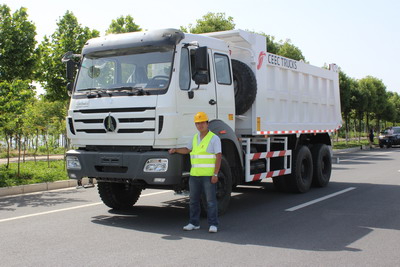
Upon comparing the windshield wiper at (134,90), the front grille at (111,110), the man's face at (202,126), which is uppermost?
the windshield wiper at (134,90)

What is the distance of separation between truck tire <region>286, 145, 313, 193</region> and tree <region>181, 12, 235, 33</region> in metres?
12.7

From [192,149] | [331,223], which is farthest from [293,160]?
[192,149]

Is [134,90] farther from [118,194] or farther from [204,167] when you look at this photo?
[118,194]

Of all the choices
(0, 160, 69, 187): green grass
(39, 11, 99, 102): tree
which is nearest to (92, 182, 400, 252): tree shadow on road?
(0, 160, 69, 187): green grass

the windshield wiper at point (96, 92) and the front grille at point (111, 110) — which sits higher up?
the windshield wiper at point (96, 92)

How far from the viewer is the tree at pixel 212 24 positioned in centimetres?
2233

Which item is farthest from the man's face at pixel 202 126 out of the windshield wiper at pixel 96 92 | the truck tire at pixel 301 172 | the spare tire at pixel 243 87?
the truck tire at pixel 301 172

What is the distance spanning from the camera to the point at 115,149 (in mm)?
7238

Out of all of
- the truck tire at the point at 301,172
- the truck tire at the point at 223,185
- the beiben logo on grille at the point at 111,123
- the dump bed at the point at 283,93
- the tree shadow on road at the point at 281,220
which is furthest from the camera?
the truck tire at the point at 301,172

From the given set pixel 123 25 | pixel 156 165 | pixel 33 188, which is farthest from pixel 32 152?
pixel 156 165

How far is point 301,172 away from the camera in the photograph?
10.6 m

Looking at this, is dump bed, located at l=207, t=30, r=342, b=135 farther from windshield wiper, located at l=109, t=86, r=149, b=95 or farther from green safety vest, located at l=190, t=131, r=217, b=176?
windshield wiper, located at l=109, t=86, r=149, b=95

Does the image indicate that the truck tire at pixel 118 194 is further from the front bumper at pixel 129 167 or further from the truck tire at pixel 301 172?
the truck tire at pixel 301 172

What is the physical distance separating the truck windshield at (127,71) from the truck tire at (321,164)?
216 inches
